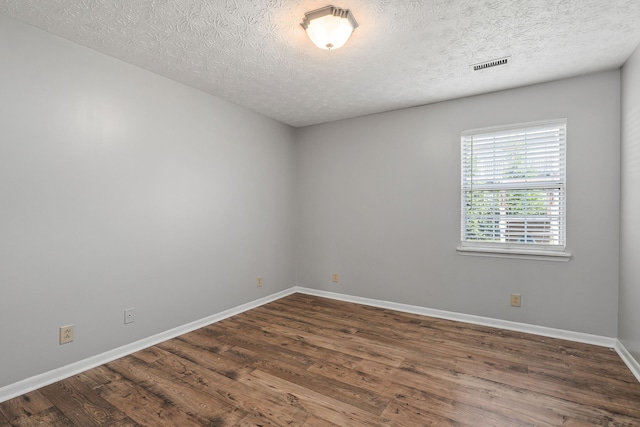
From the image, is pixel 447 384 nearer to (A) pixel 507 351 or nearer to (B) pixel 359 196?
(A) pixel 507 351

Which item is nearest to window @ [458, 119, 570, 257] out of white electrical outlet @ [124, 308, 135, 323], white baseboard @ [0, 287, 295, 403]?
white baseboard @ [0, 287, 295, 403]

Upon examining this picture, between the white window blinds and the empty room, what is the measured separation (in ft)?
0.06

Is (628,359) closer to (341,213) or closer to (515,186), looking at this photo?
(515,186)

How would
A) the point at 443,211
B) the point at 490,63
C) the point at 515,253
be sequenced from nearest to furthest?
the point at 490,63 < the point at 515,253 < the point at 443,211

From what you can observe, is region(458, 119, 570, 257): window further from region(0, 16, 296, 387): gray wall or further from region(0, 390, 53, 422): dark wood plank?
region(0, 390, 53, 422): dark wood plank

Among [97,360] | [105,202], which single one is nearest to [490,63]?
[105,202]

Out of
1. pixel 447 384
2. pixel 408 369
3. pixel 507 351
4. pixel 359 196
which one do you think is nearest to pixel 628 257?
pixel 507 351

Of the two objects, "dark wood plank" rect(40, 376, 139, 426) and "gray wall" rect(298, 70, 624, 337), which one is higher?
"gray wall" rect(298, 70, 624, 337)

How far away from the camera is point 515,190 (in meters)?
3.16

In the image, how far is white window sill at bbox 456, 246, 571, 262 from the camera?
2.93 meters

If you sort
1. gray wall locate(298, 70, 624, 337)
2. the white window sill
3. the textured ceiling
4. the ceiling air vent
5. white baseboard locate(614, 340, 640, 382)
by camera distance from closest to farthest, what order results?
1. the textured ceiling
2. white baseboard locate(614, 340, 640, 382)
3. the ceiling air vent
4. gray wall locate(298, 70, 624, 337)
5. the white window sill

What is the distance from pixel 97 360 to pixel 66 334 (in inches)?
12.8

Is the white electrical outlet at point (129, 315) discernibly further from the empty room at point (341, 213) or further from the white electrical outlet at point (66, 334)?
the white electrical outlet at point (66, 334)

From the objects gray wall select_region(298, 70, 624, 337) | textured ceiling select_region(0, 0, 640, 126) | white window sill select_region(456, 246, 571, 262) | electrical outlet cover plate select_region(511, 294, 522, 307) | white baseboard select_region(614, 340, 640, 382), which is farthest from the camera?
electrical outlet cover plate select_region(511, 294, 522, 307)
